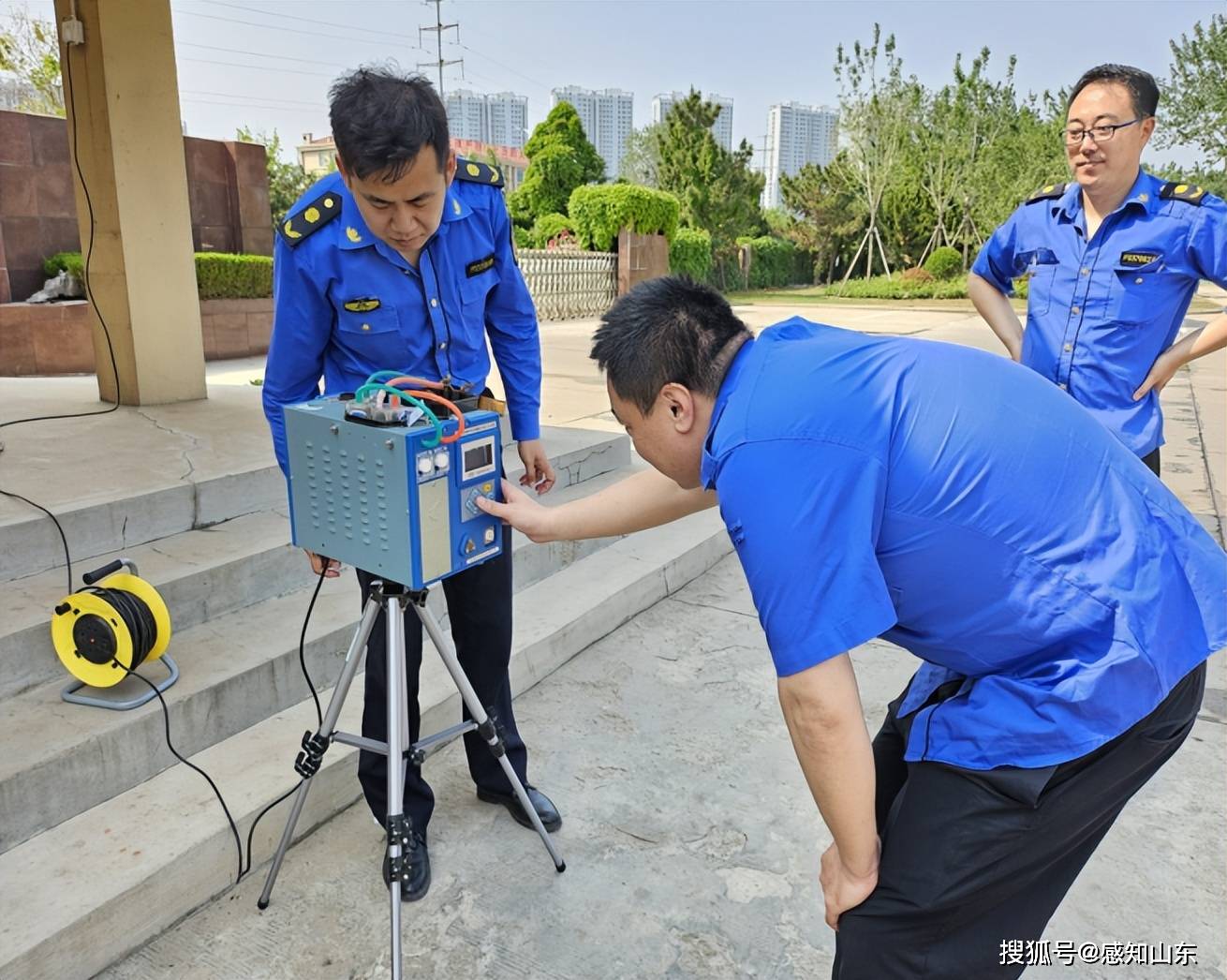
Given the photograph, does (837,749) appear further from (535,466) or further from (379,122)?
(535,466)

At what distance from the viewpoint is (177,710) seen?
7.51 ft

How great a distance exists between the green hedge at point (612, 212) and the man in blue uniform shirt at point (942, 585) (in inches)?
629

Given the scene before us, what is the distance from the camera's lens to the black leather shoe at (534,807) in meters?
2.36

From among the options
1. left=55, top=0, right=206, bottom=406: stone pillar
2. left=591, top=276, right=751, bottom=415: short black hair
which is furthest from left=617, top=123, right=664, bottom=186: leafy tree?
left=591, top=276, right=751, bottom=415: short black hair

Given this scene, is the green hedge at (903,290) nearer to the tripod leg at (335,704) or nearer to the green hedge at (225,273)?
the green hedge at (225,273)

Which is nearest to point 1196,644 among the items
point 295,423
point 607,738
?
point 295,423

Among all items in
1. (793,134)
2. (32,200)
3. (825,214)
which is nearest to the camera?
(32,200)

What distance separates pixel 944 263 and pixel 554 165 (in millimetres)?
12474

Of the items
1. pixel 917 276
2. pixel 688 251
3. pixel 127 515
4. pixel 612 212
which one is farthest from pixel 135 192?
pixel 917 276

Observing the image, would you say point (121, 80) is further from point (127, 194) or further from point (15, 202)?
point (15, 202)

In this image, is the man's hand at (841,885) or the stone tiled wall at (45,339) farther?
the stone tiled wall at (45,339)

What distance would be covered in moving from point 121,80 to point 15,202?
514cm

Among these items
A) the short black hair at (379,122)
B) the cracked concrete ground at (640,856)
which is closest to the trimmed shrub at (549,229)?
the cracked concrete ground at (640,856)

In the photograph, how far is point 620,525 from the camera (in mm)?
1768
